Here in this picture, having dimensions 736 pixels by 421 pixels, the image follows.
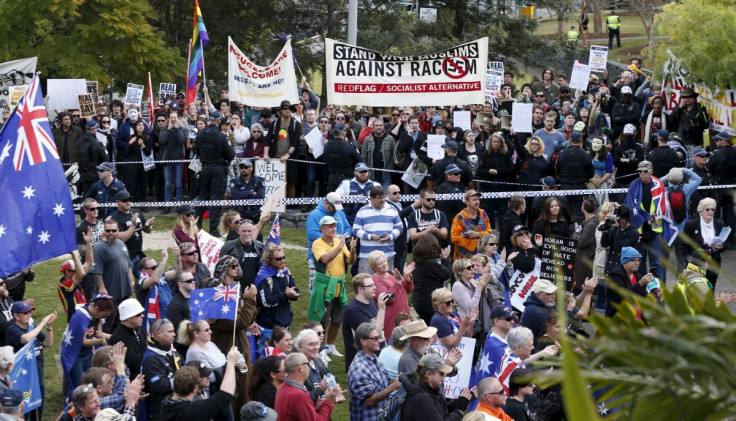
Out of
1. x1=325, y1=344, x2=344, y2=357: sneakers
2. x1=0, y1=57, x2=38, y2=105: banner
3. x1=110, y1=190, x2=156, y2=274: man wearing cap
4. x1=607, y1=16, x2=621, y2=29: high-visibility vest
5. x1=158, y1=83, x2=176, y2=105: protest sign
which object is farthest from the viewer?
x1=607, y1=16, x2=621, y2=29: high-visibility vest

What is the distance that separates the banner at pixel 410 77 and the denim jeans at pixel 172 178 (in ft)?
11.0

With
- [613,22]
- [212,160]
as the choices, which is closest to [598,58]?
[212,160]

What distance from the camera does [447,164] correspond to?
16.4m

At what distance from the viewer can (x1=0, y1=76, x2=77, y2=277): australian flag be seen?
8.48 meters

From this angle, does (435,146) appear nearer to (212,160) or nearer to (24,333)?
(212,160)

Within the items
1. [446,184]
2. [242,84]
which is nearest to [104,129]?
[242,84]

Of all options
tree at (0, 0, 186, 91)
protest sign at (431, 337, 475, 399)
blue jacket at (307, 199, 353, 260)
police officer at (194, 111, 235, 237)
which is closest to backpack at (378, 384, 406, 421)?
protest sign at (431, 337, 475, 399)

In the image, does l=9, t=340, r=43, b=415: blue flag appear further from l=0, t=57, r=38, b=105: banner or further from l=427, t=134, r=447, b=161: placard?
l=0, t=57, r=38, b=105: banner

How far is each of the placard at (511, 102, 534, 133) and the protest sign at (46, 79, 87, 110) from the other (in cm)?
975

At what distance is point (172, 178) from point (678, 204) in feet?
31.3

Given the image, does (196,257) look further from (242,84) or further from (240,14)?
(240,14)

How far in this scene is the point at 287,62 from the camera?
798 inches

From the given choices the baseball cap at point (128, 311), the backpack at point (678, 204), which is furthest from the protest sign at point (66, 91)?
the baseball cap at point (128, 311)

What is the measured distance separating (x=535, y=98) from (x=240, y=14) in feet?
40.2
